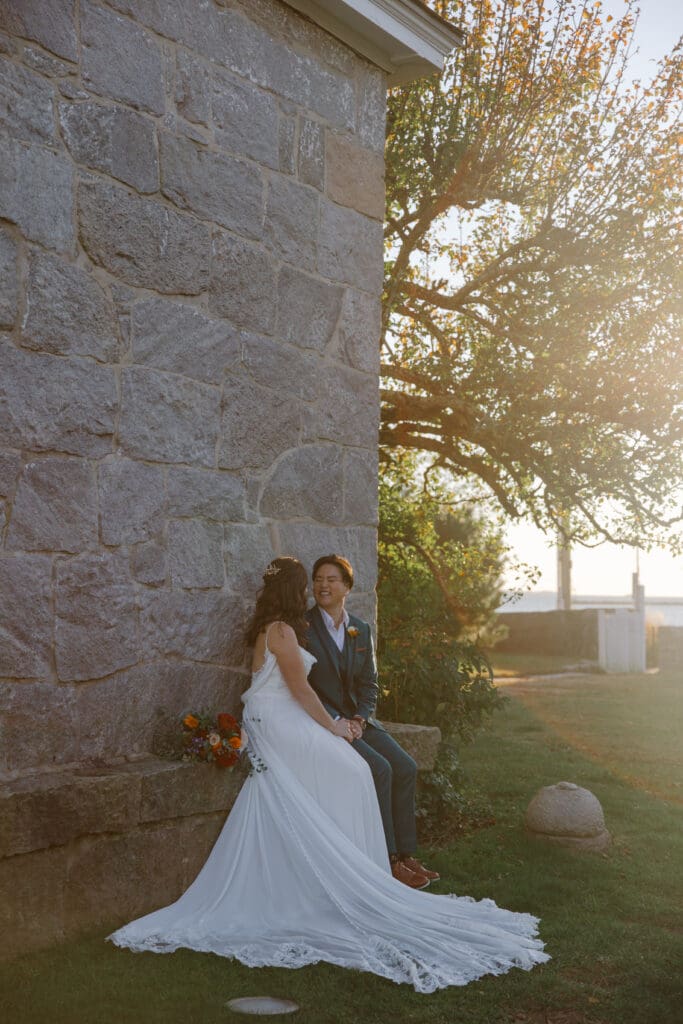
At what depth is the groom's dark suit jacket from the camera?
550 centimetres

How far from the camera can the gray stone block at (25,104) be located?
4.12 metres

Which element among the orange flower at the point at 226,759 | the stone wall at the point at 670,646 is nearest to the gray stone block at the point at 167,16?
the orange flower at the point at 226,759

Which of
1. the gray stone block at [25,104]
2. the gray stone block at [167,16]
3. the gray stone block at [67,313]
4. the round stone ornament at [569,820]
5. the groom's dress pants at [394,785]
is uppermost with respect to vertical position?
the gray stone block at [167,16]

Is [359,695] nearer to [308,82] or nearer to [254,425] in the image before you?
[254,425]

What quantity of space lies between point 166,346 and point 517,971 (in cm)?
299

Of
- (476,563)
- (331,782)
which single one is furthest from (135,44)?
(476,563)

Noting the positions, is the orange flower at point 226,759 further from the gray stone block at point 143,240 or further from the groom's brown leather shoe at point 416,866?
the gray stone block at point 143,240

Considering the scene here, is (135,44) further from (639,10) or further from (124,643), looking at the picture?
(639,10)

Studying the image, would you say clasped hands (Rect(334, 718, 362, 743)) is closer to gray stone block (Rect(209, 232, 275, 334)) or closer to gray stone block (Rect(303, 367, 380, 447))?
gray stone block (Rect(303, 367, 380, 447))

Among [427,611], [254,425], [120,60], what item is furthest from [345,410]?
[427,611]

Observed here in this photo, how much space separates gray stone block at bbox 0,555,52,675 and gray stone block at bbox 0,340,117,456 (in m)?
0.47

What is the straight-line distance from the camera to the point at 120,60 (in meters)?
4.55

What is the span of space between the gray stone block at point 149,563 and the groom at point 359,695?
3.30 ft

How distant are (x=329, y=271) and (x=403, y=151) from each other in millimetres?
3849
